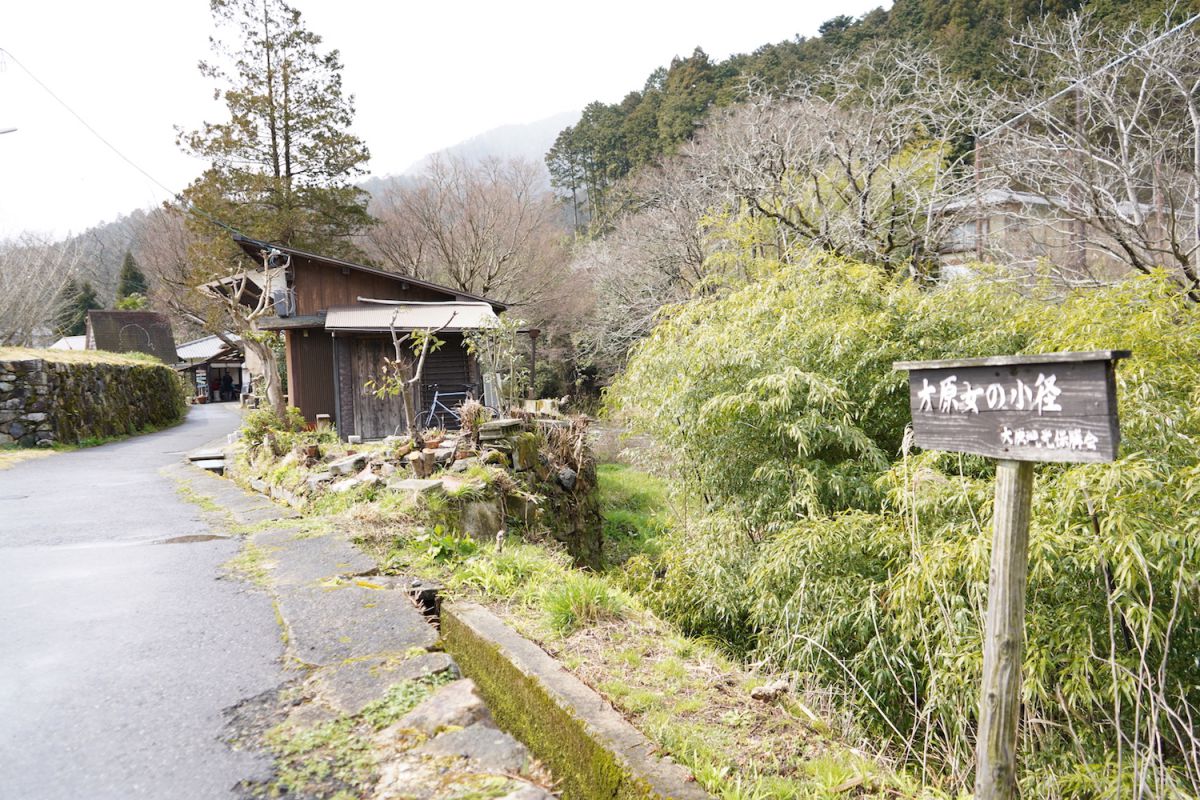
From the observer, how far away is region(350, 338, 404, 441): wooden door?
44.2ft

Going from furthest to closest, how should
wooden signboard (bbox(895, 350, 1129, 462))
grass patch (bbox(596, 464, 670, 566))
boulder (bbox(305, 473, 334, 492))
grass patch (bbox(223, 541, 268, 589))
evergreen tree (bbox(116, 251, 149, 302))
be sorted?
evergreen tree (bbox(116, 251, 149, 302))
grass patch (bbox(596, 464, 670, 566))
boulder (bbox(305, 473, 334, 492))
grass patch (bbox(223, 541, 268, 589))
wooden signboard (bbox(895, 350, 1129, 462))

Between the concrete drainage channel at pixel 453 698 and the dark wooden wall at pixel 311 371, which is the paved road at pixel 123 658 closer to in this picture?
the concrete drainage channel at pixel 453 698

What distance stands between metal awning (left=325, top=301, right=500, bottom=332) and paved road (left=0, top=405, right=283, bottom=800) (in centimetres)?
670

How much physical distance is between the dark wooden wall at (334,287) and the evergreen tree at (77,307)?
2817cm

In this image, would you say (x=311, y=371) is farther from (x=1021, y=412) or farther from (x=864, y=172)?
(x=1021, y=412)

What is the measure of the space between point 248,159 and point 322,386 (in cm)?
1149

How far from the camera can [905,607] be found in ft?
10.8

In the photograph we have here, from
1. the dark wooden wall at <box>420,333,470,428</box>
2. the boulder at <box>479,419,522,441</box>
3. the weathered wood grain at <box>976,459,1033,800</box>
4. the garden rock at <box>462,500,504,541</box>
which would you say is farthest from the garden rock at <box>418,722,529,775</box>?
the dark wooden wall at <box>420,333,470,428</box>

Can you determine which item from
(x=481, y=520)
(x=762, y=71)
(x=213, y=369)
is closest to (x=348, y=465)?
(x=481, y=520)

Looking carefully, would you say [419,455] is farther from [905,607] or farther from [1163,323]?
[1163,323]

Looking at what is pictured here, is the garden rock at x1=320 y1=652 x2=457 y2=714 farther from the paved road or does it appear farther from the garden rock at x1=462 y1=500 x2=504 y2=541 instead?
the garden rock at x1=462 y1=500 x2=504 y2=541

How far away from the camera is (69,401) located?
13945 mm

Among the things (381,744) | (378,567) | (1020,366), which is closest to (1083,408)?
(1020,366)

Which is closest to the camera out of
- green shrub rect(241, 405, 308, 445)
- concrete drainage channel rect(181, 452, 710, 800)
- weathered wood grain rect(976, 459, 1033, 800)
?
weathered wood grain rect(976, 459, 1033, 800)
